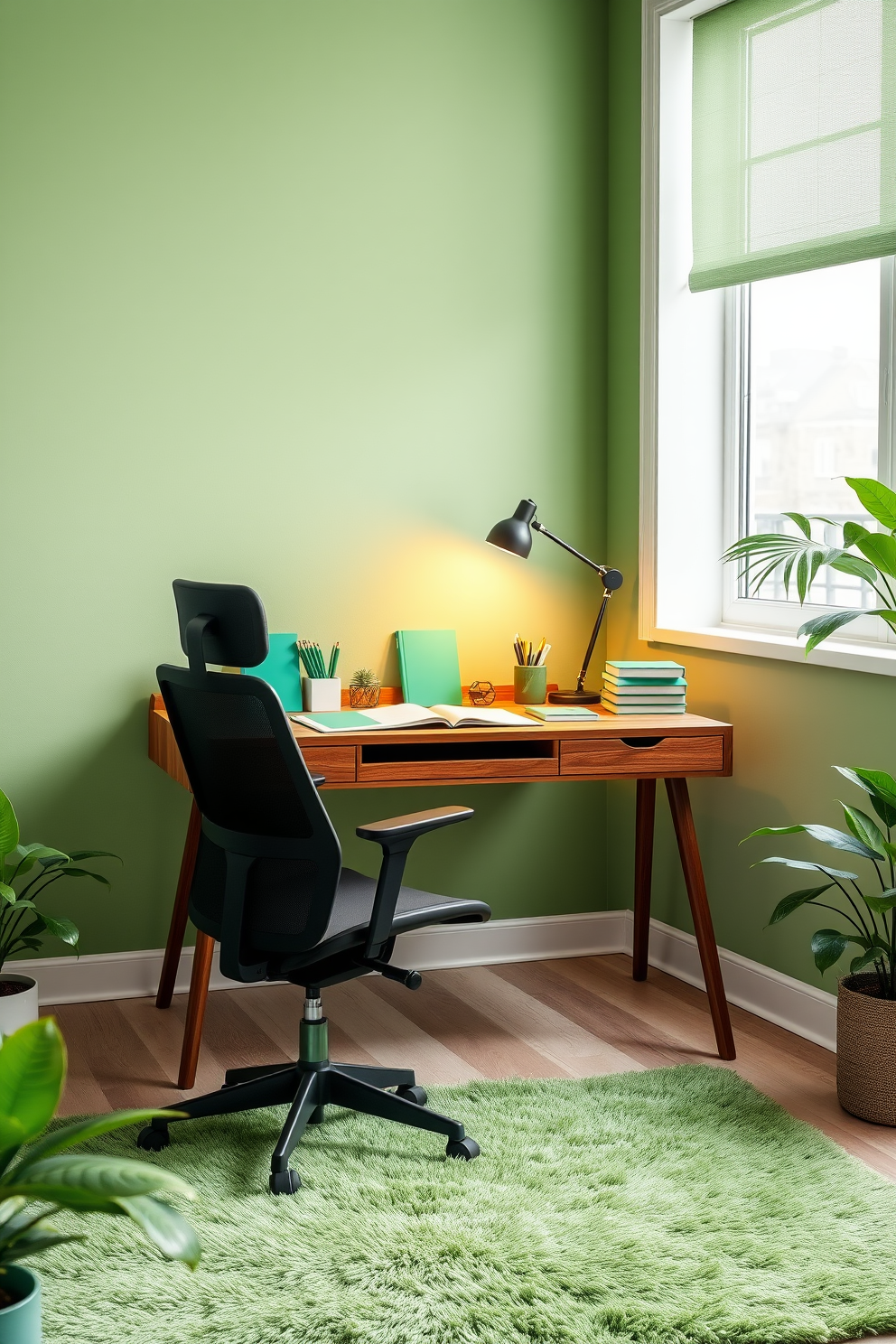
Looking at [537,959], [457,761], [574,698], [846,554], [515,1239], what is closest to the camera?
[515,1239]

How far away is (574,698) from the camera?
11.7 feet

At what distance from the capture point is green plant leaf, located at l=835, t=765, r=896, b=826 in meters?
2.62

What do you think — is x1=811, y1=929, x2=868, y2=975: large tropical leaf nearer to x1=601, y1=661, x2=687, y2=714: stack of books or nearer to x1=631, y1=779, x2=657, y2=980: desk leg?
x1=601, y1=661, x2=687, y2=714: stack of books

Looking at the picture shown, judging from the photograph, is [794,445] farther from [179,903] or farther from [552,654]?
[179,903]

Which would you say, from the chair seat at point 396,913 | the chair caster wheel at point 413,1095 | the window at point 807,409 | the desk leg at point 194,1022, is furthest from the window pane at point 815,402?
the desk leg at point 194,1022

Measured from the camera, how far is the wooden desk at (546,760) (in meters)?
3.02

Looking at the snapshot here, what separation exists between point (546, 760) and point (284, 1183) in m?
1.16

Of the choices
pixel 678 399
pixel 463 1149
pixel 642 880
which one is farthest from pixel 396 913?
pixel 678 399

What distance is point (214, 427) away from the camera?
347 centimetres

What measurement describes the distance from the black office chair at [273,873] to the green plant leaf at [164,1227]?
971 mm

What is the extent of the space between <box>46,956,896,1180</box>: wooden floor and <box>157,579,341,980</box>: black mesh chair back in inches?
24.1

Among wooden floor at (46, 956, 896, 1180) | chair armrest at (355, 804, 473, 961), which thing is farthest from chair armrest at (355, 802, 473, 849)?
wooden floor at (46, 956, 896, 1180)

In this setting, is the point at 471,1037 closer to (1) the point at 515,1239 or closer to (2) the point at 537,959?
(2) the point at 537,959

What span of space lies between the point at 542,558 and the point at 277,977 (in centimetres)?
178
